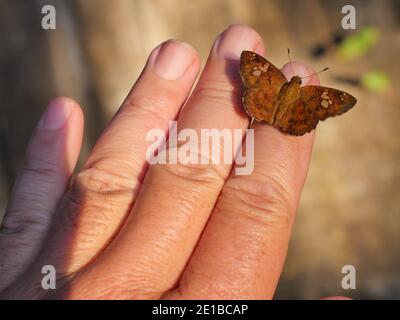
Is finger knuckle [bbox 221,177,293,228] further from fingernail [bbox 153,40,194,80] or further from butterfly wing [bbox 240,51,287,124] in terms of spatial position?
fingernail [bbox 153,40,194,80]

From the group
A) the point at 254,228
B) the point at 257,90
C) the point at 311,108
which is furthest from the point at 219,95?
the point at 254,228

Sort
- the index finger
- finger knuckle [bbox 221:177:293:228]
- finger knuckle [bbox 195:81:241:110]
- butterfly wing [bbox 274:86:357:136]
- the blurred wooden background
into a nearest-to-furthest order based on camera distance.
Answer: the index finger
finger knuckle [bbox 221:177:293:228]
butterfly wing [bbox 274:86:357:136]
finger knuckle [bbox 195:81:241:110]
the blurred wooden background

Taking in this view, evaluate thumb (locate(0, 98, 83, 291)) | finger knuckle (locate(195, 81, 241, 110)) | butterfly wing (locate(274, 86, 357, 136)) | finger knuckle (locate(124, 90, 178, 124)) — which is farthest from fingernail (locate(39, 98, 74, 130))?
butterfly wing (locate(274, 86, 357, 136))

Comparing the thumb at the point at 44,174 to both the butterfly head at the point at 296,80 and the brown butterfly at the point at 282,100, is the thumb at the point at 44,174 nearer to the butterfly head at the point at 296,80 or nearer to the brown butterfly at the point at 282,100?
the brown butterfly at the point at 282,100

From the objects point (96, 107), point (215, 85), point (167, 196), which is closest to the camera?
point (167, 196)

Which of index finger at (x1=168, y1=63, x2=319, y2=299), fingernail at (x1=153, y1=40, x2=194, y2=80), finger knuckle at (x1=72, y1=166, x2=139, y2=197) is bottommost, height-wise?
index finger at (x1=168, y1=63, x2=319, y2=299)

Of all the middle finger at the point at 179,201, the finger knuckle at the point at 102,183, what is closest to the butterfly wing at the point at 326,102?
the middle finger at the point at 179,201

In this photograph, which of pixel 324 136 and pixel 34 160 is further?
pixel 324 136
